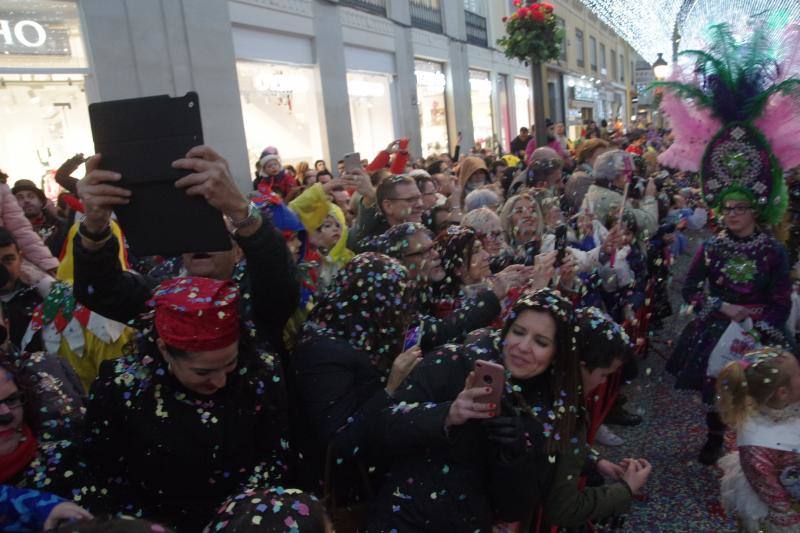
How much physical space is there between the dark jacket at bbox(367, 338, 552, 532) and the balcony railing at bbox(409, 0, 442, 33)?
1478 cm

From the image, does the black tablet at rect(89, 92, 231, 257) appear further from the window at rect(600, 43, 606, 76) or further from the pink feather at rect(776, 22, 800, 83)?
the window at rect(600, 43, 606, 76)

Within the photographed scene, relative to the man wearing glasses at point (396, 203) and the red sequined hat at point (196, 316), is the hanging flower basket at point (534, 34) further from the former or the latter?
the red sequined hat at point (196, 316)

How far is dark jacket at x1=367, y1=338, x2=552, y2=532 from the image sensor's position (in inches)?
63.7

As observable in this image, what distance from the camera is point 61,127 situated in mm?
6859

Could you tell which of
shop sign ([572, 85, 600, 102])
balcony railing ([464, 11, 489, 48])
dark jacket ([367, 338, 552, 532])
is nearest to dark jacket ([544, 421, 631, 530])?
dark jacket ([367, 338, 552, 532])

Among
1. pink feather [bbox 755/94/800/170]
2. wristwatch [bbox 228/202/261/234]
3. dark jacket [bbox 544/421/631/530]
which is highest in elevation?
pink feather [bbox 755/94/800/170]

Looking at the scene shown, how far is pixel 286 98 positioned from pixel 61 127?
4.42 meters

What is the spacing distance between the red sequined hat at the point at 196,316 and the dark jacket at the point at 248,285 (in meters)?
0.18

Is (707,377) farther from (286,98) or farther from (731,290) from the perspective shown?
(286,98)

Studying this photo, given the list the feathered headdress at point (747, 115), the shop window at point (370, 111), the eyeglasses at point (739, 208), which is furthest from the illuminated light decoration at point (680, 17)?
the shop window at point (370, 111)

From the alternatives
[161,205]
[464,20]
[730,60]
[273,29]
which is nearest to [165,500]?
[161,205]

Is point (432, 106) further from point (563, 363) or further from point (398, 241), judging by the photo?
point (563, 363)

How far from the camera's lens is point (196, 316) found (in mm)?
1526

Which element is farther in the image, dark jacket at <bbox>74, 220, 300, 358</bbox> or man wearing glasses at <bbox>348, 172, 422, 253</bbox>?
man wearing glasses at <bbox>348, 172, 422, 253</bbox>
